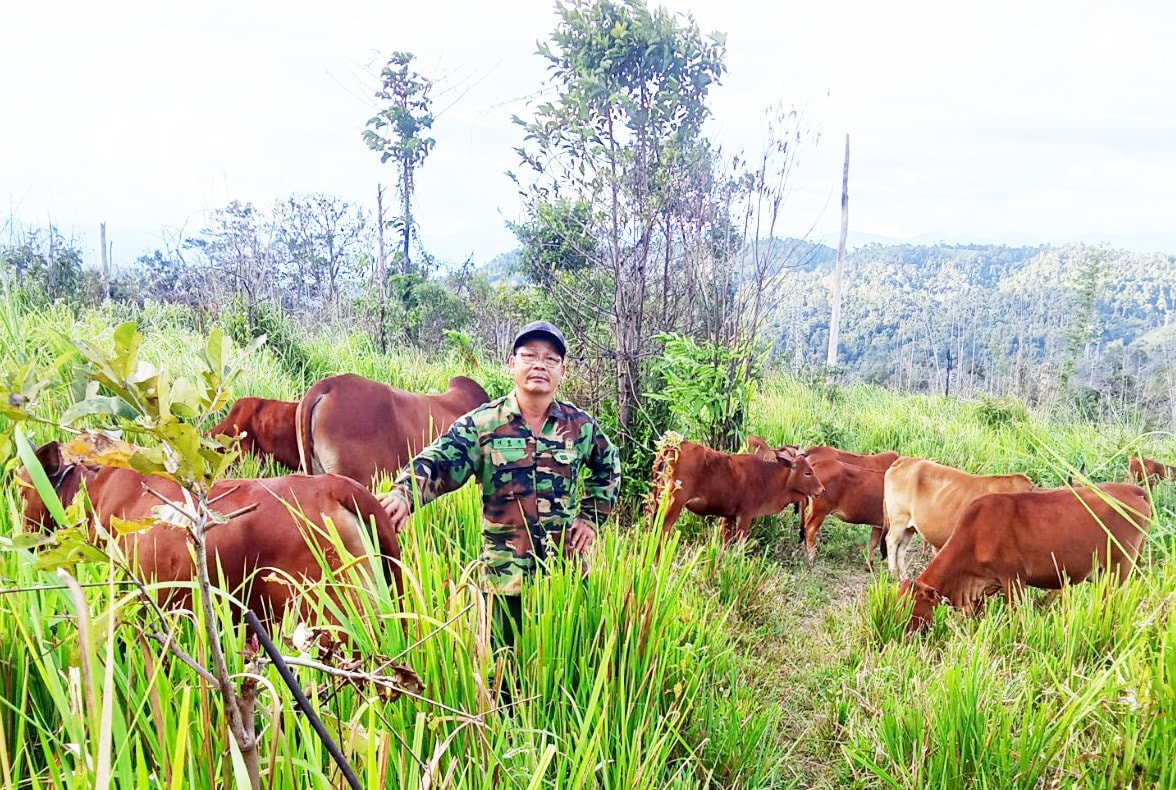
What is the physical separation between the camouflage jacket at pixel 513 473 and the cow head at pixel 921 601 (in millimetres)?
2310

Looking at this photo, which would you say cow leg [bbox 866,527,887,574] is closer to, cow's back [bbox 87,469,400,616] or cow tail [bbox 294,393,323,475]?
cow tail [bbox 294,393,323,475]

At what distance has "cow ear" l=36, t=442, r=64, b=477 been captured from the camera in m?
2.80

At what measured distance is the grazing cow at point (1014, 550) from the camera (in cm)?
479

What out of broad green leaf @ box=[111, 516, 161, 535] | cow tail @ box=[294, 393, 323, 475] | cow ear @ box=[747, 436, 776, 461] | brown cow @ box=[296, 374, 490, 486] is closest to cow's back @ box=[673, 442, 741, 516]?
A: cow ear @ box=[747, 436, 776, 461]

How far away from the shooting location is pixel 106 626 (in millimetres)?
820

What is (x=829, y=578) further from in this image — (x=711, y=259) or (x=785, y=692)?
(x=711, y=259)

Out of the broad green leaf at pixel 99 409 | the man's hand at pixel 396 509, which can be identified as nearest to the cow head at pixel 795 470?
the man's hand at pixel 396 509

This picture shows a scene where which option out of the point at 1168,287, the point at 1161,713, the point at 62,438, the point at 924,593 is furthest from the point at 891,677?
the point at 1168,287

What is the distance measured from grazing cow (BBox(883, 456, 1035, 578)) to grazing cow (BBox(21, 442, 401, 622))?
4.77 metres

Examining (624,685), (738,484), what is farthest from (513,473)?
(738,484)

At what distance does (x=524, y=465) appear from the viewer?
11.2 feet

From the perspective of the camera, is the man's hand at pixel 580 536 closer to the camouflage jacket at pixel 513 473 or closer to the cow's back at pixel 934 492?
the camouflage jacket at pixel 513 473

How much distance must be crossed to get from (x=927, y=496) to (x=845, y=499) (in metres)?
0.89

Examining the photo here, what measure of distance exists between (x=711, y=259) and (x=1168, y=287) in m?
71.9
